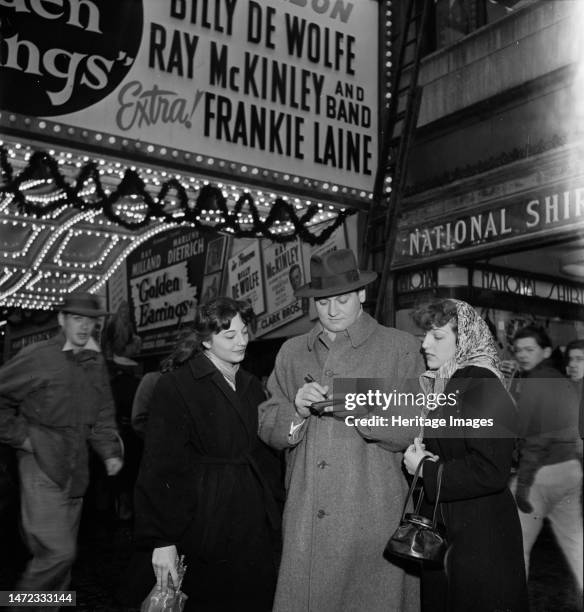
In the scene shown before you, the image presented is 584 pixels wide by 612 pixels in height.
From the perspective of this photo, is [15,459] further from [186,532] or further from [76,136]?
[76,136]

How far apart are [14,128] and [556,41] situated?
14.9 feet

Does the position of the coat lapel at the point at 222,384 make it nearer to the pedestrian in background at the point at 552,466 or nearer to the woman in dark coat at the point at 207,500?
the woman in dark coat at the point at 207,500

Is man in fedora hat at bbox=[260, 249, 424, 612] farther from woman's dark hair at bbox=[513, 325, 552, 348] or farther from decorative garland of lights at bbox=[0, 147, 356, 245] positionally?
decorative garland of lights at bbox=[0, 147, 356, 245]

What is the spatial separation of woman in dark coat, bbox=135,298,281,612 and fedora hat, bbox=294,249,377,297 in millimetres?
640

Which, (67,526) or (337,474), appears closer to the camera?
(337,474)

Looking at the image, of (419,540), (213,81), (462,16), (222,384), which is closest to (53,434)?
(222,384)

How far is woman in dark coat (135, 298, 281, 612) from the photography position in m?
2.94

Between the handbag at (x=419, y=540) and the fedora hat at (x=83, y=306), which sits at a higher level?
the fedora hat at (x=83, y=306)

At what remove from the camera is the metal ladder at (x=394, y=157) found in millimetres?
6516

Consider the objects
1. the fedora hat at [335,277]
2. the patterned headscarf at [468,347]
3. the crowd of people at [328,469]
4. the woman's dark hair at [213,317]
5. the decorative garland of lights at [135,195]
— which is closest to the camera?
the crowd of people at [328,469]

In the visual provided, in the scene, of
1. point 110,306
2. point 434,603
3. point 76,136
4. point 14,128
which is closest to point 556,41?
point 76,136

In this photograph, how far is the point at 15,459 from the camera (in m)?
4.36

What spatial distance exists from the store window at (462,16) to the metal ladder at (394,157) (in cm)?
61

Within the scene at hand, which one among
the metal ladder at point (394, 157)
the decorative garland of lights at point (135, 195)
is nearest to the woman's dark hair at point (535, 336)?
the metal ladder at point (394, 157)
